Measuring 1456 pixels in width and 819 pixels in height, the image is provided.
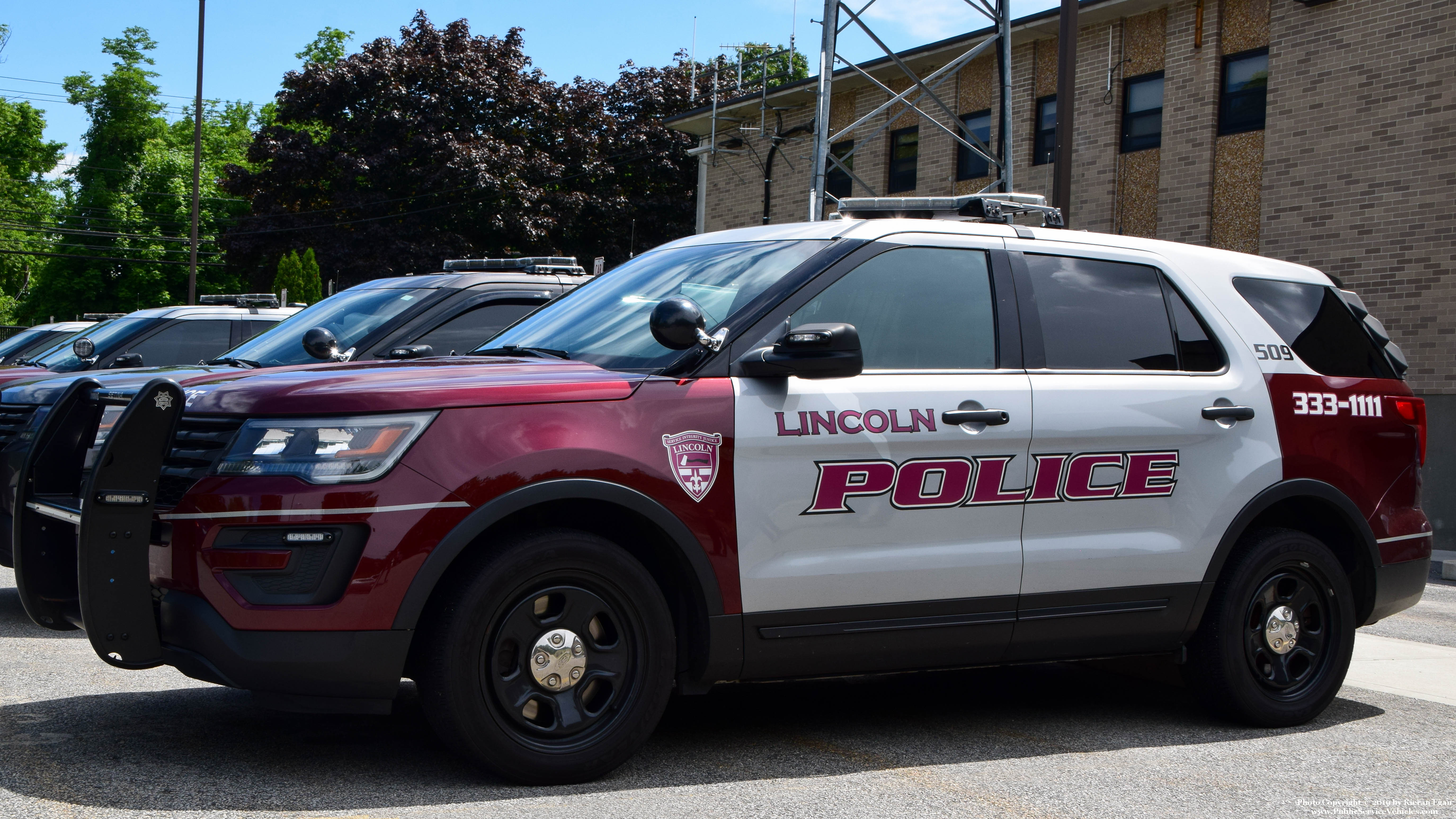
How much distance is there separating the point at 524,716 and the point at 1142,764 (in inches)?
87.9

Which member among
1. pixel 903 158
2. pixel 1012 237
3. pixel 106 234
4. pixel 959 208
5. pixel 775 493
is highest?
pixel 106 234

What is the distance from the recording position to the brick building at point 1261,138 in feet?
53.9

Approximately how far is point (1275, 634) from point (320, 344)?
5198 mm

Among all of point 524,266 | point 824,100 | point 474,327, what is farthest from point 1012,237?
point 824,100

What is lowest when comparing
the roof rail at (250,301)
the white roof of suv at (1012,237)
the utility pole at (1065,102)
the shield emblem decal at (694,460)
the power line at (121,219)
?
the shield emblem decal at (694,460)

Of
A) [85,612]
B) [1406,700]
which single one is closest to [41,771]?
[85,612]

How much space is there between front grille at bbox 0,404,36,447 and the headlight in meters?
2.97

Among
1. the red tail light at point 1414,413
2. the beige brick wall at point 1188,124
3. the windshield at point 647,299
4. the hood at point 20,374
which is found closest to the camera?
the windshield at point 647,299

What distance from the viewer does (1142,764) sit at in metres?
5.01

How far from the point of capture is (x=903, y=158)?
25641 millimetres

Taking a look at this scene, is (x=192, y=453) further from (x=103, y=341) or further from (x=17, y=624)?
(x=103, y=341)

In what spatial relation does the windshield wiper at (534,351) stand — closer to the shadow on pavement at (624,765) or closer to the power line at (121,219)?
the shadow on pavement at (624,765)

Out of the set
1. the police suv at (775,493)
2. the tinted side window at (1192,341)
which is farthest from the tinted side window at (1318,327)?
the tinted side window at (1192,341)

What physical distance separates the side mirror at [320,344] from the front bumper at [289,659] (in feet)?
13.1
